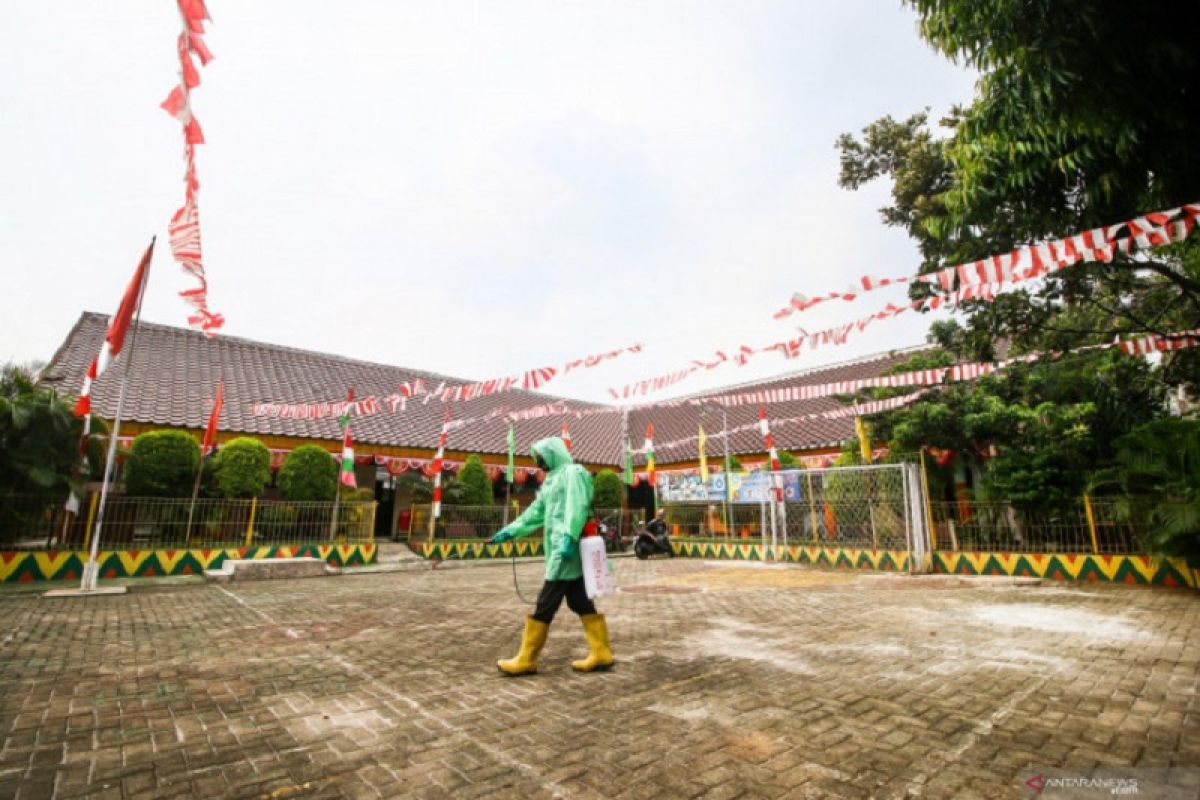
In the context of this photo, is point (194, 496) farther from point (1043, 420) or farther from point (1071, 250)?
point (1043, 420)

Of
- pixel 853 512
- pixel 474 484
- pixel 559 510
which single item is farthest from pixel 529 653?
pixel 474 484

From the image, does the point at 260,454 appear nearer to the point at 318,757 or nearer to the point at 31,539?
the point at 31,539

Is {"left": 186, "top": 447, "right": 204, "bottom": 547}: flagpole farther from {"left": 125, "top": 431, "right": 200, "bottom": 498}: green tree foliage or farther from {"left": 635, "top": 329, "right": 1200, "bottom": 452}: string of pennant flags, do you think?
{"left": 635, "top": 329, "right": 1200, "bottom": 452}: string of pennant flags

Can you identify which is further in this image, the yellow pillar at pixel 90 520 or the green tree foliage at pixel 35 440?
the yellow pillar at pixel 90 520

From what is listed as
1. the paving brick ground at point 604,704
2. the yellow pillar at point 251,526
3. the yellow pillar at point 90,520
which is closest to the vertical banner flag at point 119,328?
the yellow pillar at point 90,520

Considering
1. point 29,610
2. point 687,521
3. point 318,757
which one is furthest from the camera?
point 687,521

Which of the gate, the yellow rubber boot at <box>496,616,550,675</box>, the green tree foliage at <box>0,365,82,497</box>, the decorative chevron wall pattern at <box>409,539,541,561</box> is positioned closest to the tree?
the gate

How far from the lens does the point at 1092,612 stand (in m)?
5.97

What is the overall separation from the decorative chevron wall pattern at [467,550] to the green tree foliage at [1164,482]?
1106 centimetres

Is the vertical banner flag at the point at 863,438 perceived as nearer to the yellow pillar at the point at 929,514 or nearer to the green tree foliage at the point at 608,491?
the yellow pillar at the point at 929,514

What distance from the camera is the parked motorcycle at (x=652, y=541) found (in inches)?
600

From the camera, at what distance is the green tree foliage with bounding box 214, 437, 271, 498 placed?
11.5 metres

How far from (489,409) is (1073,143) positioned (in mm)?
18940

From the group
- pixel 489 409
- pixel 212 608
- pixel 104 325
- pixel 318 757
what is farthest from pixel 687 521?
pixel 104 325
